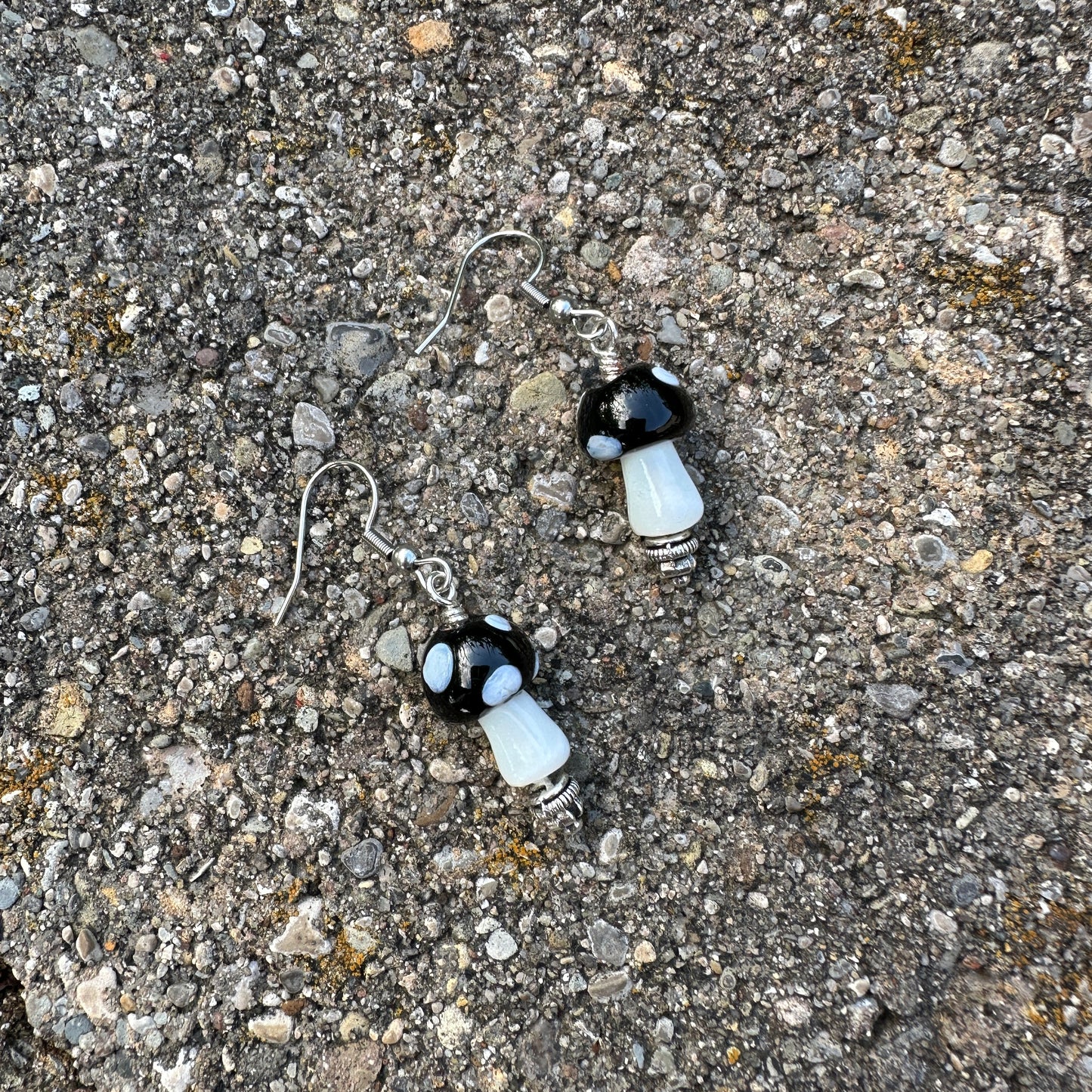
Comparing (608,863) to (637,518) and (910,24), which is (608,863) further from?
(910,24)

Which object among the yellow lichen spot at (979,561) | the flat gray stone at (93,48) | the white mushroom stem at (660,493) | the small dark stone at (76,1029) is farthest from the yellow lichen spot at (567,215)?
the small dark stone at (76,1029)

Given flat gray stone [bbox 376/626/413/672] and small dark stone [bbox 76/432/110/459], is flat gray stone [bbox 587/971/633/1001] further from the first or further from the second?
small dark stone [bbox 76/432/110/459]

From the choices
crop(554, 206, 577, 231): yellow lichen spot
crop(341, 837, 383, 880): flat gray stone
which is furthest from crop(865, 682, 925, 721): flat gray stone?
crop(554, 206, 577, 231): yellow lichen spot

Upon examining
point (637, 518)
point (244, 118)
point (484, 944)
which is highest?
point (244, 118)

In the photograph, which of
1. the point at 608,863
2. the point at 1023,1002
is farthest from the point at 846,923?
the point at 608,863

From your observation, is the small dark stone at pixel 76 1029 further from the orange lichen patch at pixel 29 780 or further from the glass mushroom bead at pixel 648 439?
the glass mushroom bead at pixel 648 439

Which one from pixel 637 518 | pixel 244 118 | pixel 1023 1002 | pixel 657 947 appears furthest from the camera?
pixel 244 118

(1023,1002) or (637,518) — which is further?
(637,518)

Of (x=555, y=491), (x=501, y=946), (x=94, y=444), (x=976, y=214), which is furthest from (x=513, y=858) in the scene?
(x=976, y=214)
